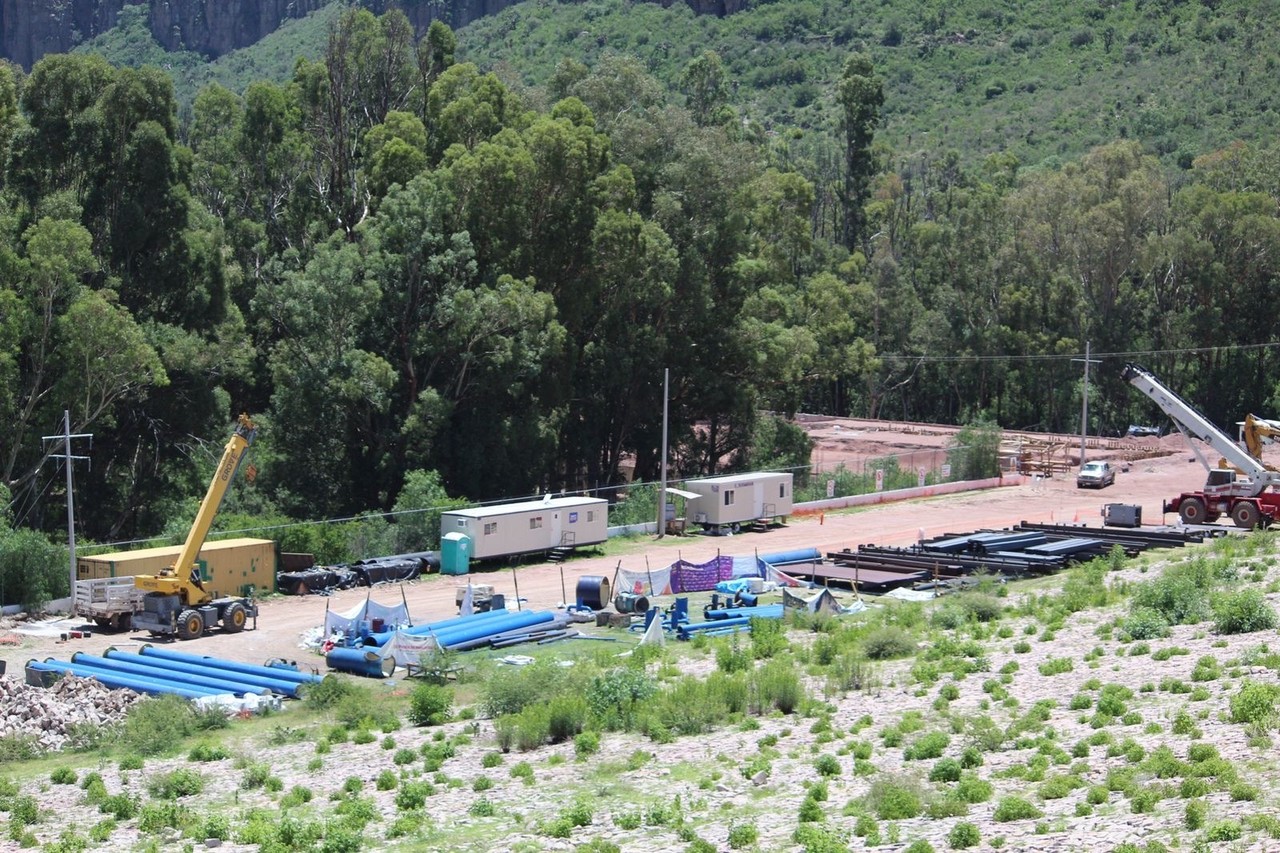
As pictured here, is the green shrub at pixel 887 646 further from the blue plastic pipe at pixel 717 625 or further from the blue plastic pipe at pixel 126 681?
the blue plastic pipe at pixel 126 681

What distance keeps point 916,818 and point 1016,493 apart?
168ft

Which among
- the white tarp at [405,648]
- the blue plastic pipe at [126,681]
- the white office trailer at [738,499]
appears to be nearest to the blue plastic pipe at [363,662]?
the white tarp at [405,648]

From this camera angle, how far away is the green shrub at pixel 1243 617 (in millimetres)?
28719

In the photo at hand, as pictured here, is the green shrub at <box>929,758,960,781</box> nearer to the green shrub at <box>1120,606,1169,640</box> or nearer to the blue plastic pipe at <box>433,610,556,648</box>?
the green shrub at <box>1120,606,1169,640</box>

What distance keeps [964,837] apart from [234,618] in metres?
24.9

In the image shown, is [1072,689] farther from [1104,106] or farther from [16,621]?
[1104,106]

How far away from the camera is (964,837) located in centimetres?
1828

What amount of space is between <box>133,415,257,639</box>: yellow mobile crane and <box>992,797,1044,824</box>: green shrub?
78.8 ft

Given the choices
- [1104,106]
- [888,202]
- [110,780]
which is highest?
[1104,106]

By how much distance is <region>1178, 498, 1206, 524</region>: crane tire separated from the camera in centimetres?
5319

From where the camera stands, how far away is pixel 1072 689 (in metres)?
26.0

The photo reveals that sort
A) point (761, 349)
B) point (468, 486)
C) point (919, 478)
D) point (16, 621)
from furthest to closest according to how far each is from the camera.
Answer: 1. point (761, 349)
2. point (919, 478)
3. point (468, 486)
4. point (16, 621)

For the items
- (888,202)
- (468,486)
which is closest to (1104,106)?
(888,202)

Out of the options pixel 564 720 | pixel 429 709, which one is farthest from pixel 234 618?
pixel 564 720
